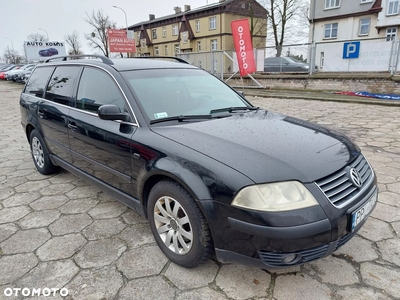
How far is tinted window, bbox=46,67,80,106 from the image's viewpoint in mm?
3273

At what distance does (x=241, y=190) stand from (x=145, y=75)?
1.65 metres

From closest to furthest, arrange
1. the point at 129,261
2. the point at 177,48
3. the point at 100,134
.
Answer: the point at 129,261, the point at 100,134, the point at 177,48

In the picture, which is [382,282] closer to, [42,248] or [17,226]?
[42,248]

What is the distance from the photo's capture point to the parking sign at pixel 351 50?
40.0 ft

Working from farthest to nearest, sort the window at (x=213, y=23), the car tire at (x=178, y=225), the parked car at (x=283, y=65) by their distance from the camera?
the window at (x=213, y=23)
the parked car at (x=283, y=65)
the car tire at (x=178, y=225)

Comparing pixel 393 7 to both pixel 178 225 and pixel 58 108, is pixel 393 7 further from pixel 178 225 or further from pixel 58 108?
pixel 178 225

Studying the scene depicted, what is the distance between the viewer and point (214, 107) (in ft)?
9.37

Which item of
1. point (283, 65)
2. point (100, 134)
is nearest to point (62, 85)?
point (100, 134)

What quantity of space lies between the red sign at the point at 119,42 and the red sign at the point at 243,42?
13663 millimetres

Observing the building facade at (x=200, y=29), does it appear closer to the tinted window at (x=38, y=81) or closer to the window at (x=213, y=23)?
the window at (x=213, y=23)

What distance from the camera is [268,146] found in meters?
2.04

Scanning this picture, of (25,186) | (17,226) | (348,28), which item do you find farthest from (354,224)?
(348,28)

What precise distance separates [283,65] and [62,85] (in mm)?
12887

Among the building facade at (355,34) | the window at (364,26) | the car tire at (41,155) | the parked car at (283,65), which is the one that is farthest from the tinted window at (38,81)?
the window at (364,26)
